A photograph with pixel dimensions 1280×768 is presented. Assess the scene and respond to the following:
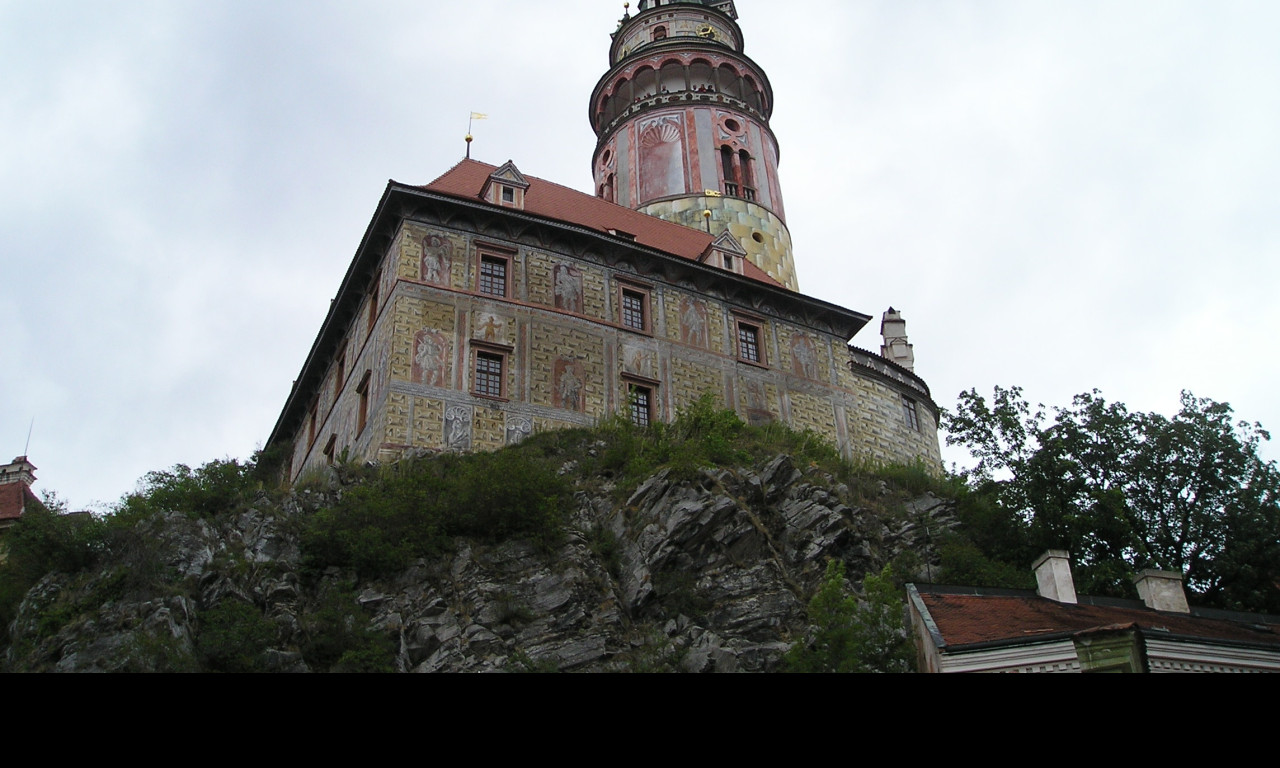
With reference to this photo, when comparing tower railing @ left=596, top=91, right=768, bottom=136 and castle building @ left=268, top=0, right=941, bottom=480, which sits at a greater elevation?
tower railing @ left=596, top=91, right=768, bottom=136

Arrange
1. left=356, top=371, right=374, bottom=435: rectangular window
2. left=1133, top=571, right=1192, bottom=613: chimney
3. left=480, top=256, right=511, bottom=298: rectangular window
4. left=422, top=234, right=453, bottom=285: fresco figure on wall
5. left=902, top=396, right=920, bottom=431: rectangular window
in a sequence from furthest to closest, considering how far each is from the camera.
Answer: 1. left=902, top=396, right=920, bottom=431: rectangular window
2. left=480, top=256, right=511, bottom=298: rectangular window
3. left=422, top=234, right=453, bottom=285: fresco figure on wall
4. left=356, top=371, right=374, bottom=435: rectangular window
5. left=1133, top=571, right=1192, bottom=613: chimney

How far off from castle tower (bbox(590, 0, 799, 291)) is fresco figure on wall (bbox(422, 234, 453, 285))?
13.1m

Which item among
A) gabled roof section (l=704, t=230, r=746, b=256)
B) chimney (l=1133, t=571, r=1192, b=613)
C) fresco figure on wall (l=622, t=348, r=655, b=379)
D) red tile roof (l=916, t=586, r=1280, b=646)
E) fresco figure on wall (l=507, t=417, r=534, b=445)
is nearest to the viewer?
red tile roof (l=916, t=586, r=1280, b=646)

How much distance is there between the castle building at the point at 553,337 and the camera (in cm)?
2661

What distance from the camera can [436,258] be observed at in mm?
28078

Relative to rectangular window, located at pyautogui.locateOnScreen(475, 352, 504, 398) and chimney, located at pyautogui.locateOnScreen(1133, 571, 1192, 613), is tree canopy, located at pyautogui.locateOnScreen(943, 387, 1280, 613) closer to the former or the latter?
chimney, located at pyautogui.locateOnScreen(1133, 571, 1192, 613)

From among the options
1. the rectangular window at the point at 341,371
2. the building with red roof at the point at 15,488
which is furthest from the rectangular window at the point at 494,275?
the building with red roof at the point at 15,488

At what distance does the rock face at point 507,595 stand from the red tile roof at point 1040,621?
3260 mm

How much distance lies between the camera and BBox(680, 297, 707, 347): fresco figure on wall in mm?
30719

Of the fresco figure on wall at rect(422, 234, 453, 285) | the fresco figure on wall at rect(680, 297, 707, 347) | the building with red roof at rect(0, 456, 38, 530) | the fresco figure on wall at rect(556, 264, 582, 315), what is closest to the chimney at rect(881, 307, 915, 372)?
the fresco figure on wall at rect(680, 297, 707, 347)

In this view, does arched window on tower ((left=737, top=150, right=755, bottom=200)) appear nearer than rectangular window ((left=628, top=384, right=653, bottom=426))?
No

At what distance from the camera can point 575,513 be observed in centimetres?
2288
